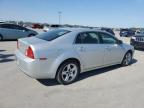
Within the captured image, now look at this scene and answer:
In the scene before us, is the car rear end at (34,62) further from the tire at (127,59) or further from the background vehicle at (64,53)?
the tire at (127,59)

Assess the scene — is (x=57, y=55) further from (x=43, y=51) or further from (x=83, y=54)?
(x=83, y=54)

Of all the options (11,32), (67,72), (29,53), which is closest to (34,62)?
(29,53)

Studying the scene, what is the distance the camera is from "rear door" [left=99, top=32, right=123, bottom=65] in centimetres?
652

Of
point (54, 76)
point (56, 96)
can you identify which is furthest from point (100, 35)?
point (56, 96)

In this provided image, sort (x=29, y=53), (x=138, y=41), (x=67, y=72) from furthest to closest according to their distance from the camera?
(x=138, y=41), (x=67, y=72), (x=29, y=53)

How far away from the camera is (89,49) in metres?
5.85

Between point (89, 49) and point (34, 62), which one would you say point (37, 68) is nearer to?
point (34, 62)

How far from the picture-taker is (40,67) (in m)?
4.82

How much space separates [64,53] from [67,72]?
609mm

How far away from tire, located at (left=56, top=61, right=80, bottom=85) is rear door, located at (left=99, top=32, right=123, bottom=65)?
4.54ft

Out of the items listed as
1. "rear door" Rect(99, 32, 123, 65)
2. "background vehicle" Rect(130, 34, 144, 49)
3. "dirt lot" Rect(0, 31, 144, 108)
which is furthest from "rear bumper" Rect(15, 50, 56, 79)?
"background vehicle" Rect(130, 34, 144, 49)

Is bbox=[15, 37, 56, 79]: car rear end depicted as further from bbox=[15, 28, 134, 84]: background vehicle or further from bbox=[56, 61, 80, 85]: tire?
bbox=[56, 61, 80, 85]: tire

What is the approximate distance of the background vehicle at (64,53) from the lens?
15.9 ft

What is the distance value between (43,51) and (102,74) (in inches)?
103
